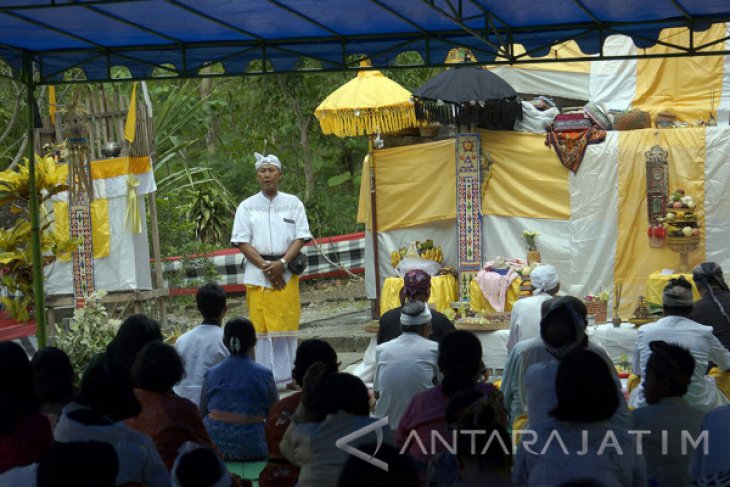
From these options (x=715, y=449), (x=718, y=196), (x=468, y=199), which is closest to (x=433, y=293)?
(x=468, y=199)

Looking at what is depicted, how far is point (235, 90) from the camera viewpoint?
21031 mm

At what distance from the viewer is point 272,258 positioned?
9812 millimetres

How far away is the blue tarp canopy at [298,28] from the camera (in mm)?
7621

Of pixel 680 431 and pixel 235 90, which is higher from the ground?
pixel 235 90

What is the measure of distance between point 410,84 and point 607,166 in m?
6.41

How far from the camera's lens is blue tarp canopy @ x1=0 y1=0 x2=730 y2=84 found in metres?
7.62

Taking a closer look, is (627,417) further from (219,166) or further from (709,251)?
(219,166)

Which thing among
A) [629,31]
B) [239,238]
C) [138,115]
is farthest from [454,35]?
[138,115]

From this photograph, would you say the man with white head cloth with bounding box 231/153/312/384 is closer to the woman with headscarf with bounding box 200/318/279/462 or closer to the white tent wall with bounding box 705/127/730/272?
the woman with headscarf with bounding box 200/318/279/462

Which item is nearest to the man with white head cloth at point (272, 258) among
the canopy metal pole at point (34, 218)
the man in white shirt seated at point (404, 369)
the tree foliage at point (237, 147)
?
the canopy metal pole at point (34, 218)

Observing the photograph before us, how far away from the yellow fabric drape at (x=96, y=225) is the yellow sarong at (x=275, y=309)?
262 cm

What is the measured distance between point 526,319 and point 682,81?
22.8 ft

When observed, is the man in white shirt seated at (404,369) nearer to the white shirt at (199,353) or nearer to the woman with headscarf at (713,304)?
the white shirt at (199,353)

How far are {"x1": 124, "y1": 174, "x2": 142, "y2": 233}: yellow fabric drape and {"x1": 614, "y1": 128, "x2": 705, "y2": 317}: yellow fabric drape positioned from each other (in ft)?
16.7
